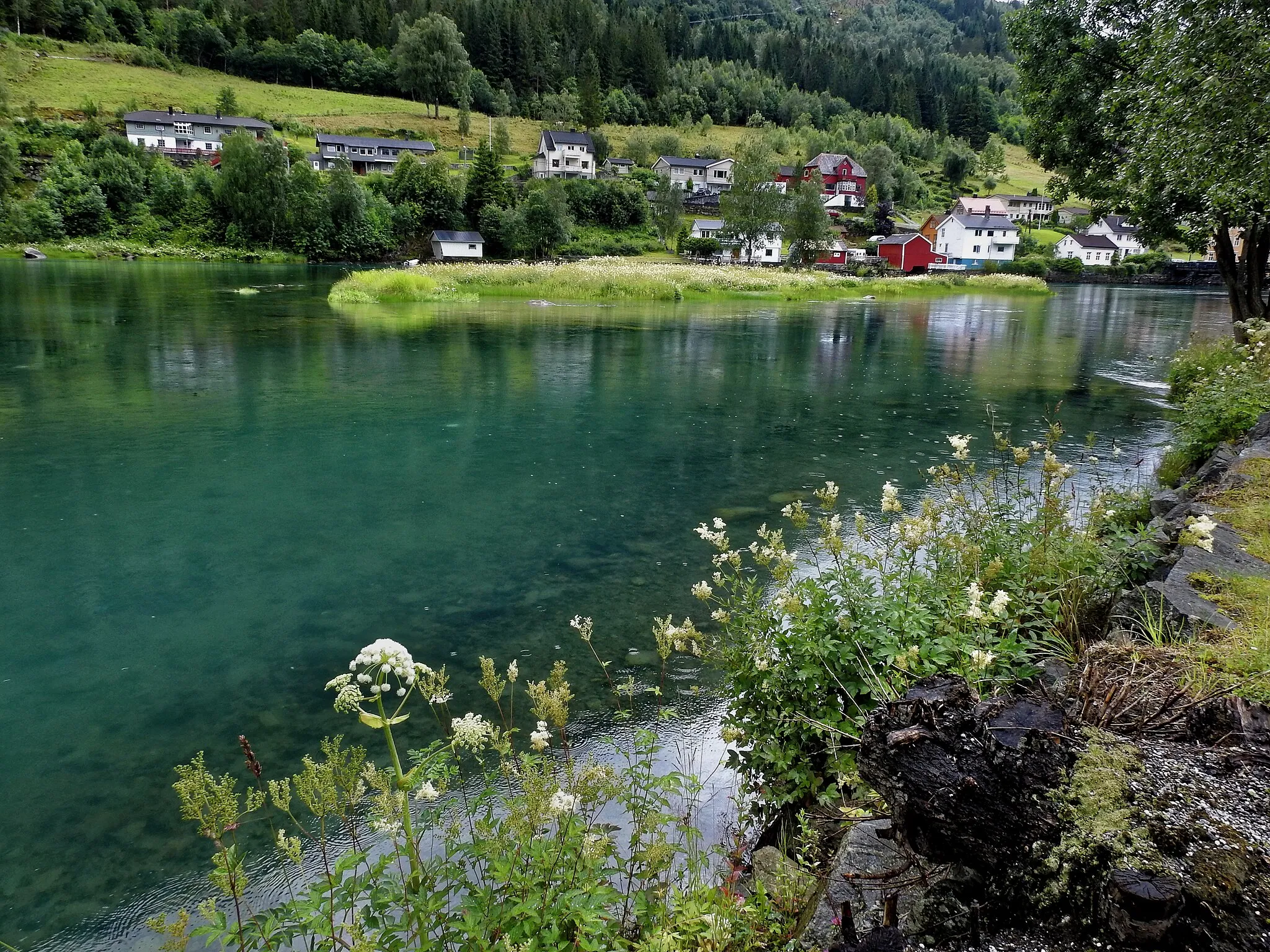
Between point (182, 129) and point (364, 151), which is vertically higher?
point (182, 129)

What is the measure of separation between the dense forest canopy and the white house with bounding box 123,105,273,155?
43911 mm

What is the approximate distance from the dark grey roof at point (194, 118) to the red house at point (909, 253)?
89746mm

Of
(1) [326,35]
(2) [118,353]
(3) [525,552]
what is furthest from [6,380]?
(1) [326,35]

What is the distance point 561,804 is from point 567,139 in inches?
5238

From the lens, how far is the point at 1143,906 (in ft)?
7.55

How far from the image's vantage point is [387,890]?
11.0 feet

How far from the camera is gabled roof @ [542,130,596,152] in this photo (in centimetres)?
12212

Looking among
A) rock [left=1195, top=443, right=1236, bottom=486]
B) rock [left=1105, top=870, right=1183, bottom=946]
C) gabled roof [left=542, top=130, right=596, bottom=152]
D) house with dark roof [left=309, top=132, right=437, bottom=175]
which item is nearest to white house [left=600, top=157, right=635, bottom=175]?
gabled roof [left=542, top=130, right=596, bottom=152]

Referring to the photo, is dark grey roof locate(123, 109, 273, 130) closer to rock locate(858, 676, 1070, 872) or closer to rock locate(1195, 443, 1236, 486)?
rock locate(1195, 443, 1236, 486)

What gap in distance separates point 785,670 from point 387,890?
2.51 metres

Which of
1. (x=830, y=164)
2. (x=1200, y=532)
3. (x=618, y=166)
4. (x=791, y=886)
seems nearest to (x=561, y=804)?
(x=791, y=886)

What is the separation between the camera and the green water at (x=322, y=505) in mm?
5824

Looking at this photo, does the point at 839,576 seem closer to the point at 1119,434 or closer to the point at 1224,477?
the point at 1224,477

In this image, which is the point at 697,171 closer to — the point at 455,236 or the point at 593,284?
the point at 455,236
